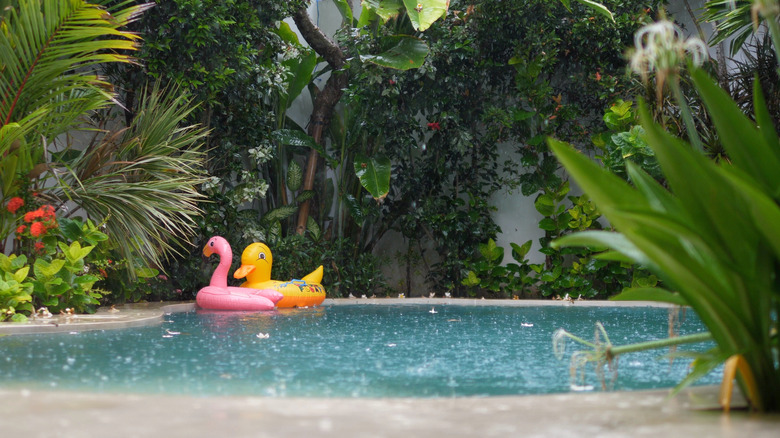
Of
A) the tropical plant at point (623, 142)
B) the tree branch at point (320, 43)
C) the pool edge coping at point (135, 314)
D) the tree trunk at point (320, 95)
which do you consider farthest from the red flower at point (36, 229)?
the tropical plant at point (623, 142)

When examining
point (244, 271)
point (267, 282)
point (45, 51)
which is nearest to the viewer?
point (45, 51)

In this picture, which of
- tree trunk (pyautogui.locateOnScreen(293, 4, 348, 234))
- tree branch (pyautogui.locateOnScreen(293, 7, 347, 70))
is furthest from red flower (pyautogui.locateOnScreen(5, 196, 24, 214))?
tree branch (pyautogui.locateOnScreen(293, 7, 347, 70))

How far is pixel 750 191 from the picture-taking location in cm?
177

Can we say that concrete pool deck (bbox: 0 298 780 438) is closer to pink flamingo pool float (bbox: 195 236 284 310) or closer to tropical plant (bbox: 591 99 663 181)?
pink flamingo pool float (bbox: 195 236 284 310)

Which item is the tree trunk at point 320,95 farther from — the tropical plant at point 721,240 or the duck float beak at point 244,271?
the tropical plant at point 721,240

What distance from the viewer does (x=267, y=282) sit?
7.43m

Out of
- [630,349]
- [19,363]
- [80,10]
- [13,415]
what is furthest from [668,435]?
[80,10]

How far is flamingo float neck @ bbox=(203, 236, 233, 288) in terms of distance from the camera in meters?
7.26

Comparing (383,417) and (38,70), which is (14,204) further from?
(383,417)

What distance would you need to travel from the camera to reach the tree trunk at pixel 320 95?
356 inches

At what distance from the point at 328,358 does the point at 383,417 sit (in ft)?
5.94

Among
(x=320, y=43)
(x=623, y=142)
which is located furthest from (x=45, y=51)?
(x=623, y=142)

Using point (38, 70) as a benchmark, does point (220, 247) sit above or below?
below

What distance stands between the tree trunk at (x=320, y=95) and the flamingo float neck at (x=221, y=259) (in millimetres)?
1715
